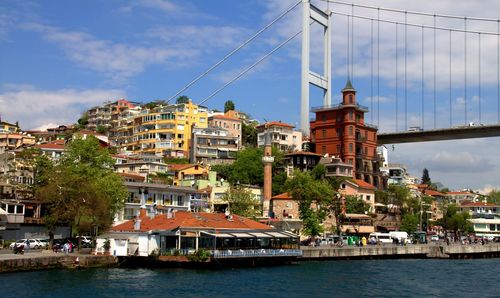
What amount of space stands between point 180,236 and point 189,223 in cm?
171

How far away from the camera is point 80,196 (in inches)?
2160

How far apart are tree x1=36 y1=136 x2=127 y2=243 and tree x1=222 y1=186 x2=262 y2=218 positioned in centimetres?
1694

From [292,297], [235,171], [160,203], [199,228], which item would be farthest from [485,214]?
[292,297]

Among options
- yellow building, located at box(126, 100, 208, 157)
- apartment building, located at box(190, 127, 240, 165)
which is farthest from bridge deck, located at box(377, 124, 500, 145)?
yellow building, located at box(126, 100, 208, 157)

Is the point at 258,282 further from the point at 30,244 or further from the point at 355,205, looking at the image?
the point at 355,205

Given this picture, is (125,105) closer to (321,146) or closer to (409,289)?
(321,146)

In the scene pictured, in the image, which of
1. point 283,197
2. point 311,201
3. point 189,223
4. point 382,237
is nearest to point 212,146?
point 283,197

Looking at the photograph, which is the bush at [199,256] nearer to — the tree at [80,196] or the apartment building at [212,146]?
the tree at [80,196]

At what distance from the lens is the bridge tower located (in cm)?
9725

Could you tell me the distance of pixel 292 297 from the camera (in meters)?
38.5

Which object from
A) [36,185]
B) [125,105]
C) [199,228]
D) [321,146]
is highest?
[125,105]

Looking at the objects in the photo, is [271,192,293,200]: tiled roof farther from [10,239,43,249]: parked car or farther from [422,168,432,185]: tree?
[422,168,432,185]: tree

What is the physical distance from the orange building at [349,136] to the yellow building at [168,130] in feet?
88.1

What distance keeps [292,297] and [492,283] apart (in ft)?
63.4
